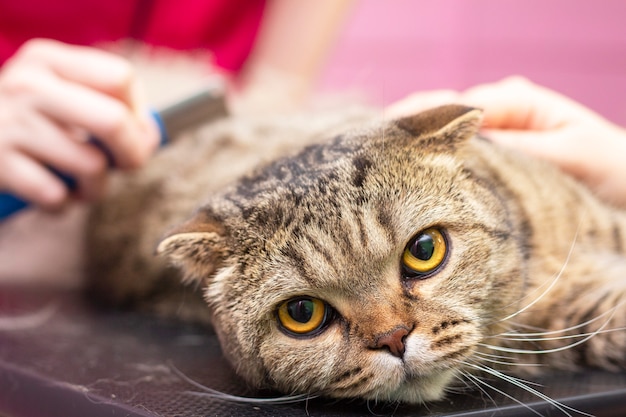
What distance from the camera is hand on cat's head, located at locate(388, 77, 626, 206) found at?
1188 mm

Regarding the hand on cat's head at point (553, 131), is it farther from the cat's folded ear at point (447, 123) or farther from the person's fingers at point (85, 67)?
the person's fingers at point (85, 67)

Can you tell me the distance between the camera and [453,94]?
4.26ft

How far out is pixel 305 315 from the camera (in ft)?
2.72

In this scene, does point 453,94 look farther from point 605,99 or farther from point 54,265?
point 605,99

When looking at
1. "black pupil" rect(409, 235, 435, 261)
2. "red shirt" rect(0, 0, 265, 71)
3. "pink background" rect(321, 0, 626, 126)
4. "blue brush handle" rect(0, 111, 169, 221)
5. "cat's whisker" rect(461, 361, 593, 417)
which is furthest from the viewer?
"pink background" rect(321, 0, 626, 126)

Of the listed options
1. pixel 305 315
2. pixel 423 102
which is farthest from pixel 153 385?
pixel 423 102

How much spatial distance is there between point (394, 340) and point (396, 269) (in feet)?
0.34

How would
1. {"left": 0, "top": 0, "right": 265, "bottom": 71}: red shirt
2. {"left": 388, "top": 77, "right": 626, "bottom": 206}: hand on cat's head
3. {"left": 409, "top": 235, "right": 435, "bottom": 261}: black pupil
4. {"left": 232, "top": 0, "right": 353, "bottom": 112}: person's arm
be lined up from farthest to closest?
{"left": 232, "top": 0, "right": 353, "bottom": 112}: person's arm
{"left": 0, "top": 0, "right": 265, "bottom": 71}: red shirt
{"left": 388, "top": 77, "right": 626, "bottom": 206}: hand on cat's head
{"left": 409, "top": 235, "right": 435, "bottom": 261}: black pupil

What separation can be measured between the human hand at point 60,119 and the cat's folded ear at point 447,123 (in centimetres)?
68

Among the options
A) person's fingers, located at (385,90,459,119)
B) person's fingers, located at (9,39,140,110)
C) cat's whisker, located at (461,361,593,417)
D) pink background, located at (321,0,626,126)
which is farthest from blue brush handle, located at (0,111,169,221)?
pink background, located at (321,0,626,126)

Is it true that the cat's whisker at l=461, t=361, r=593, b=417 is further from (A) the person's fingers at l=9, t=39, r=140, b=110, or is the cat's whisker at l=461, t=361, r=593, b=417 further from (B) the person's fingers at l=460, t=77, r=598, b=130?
(A) the person's fingers at l=9, t=39, r=140, b=110

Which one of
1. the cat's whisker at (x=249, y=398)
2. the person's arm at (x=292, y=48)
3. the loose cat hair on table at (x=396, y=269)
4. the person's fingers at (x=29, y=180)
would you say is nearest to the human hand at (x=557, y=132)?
the loose cat hair on table at (x=396, y=269)

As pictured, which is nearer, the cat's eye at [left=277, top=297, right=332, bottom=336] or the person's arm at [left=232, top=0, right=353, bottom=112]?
the cat's eye at [left=277, top=297, right=332, bottom=336]

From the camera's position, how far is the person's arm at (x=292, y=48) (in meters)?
2.25
